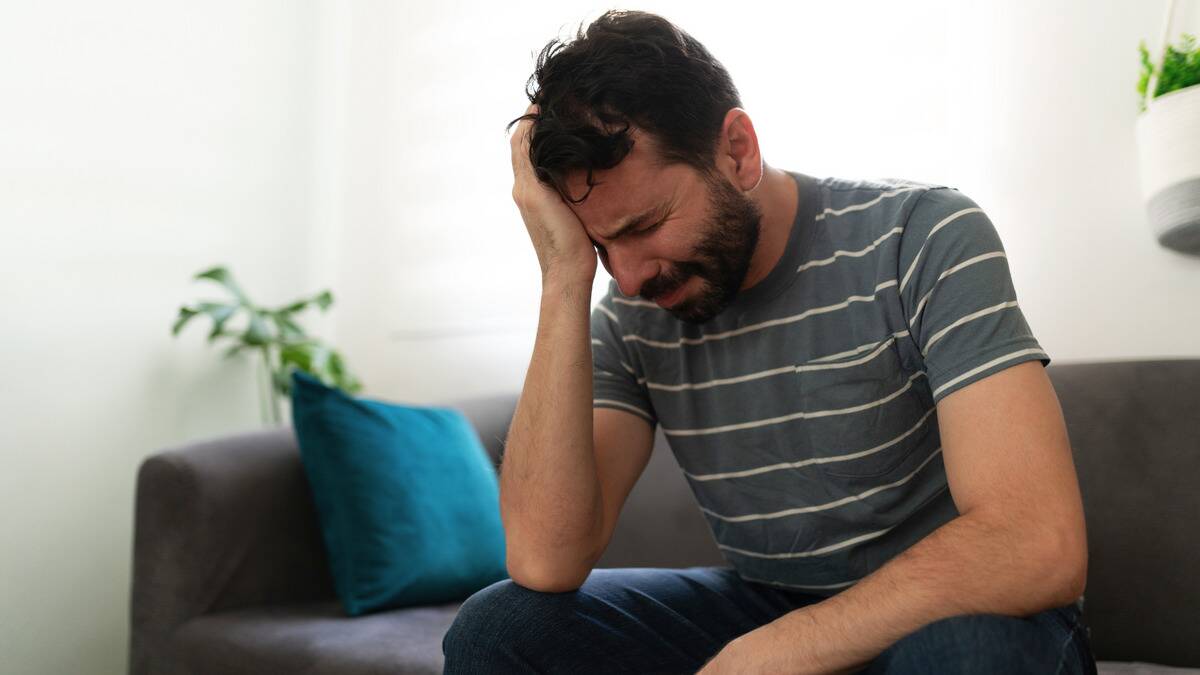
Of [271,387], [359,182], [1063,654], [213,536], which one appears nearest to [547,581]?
[1063,654]

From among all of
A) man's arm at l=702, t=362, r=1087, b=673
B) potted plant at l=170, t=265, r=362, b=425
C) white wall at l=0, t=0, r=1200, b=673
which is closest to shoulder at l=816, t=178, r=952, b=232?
man's arm at l=702, t=362, r=1087, b=673

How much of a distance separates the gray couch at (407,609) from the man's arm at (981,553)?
0.66 meters

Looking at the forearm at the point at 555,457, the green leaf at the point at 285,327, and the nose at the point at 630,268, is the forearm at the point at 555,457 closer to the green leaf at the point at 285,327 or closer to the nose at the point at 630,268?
the nose at the point at 630,268

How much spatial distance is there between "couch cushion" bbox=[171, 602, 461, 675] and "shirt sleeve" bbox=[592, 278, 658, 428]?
1.57 feet

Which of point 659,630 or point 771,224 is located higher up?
point 771,224

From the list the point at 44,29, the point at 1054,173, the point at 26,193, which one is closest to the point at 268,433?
the point at 26,193

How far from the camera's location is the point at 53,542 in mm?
2129

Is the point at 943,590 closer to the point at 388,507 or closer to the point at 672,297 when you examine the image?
the point at 672,297

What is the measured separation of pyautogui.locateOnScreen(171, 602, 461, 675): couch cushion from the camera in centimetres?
152

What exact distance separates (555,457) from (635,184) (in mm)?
335

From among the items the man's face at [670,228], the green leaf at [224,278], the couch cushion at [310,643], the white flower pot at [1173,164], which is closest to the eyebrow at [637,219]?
the man's face at [670,228]

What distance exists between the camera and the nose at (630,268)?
121 cm

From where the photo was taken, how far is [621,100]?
117 centimetres

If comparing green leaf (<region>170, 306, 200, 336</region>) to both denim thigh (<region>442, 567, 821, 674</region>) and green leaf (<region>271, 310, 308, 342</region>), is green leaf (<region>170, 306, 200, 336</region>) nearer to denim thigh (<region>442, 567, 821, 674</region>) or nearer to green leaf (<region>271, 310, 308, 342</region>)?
green leaf (<region>271, 310, 308, 342</region>)
